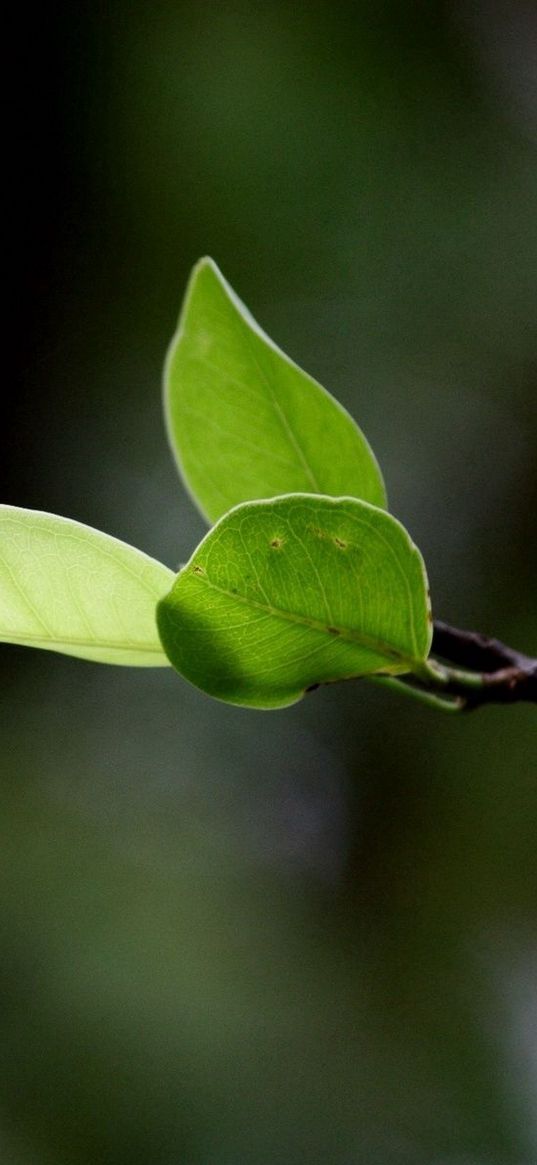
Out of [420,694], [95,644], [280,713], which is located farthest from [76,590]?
[280,713]

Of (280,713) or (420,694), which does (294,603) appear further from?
(280,713)

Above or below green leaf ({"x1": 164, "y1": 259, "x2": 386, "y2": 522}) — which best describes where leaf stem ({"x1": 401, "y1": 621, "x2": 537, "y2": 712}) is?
below

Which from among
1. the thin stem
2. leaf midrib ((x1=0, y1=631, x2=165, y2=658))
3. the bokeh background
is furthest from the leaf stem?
the bokeh background

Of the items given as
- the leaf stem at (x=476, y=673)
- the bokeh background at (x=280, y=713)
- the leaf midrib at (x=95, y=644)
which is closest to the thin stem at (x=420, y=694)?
A: the leaf stem at (x=476, y=673)

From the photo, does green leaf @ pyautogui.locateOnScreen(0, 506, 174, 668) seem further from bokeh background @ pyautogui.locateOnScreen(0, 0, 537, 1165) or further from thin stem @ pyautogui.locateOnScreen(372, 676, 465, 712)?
bokeh background @ pyautogui.locateOnScreen(0, 0, 537, 1165)

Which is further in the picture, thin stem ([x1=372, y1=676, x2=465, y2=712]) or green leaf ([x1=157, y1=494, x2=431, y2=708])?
thin stem ([x1=372, y1=676, x2=465, y2=712])

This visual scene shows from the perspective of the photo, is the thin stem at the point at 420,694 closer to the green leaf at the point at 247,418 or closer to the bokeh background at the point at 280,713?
the green leaf at the point at 247,418
